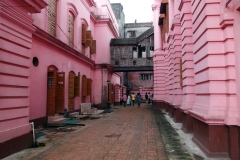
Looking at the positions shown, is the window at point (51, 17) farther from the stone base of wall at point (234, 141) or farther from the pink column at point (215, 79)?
the stone base of wall at point (234, 141)

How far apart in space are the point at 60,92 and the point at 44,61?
7.21 feet

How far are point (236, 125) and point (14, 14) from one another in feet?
20.1

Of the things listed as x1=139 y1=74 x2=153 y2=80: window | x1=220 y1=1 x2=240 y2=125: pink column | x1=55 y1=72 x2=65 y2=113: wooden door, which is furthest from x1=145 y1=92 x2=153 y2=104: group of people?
x1=220 y1=1 x2=240 y2=125: pink column

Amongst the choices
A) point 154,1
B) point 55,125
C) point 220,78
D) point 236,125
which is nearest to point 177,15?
point 220,78

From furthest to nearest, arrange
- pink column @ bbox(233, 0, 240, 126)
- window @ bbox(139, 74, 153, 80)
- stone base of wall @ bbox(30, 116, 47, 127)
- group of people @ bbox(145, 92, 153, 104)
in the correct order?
window @ bbox(139, 74, 153, 80), group of people @ bbox(145, 92, 153, 104), stone base of wall @ bbox(30, 116, 47, 127), pink column @ bbox(233, 0, 240, 126)

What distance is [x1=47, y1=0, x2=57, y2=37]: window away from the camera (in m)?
12.3

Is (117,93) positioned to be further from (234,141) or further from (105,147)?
(234,141)

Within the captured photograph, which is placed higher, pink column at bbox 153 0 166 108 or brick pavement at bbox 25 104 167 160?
pink column at bbox 153 0 166 108

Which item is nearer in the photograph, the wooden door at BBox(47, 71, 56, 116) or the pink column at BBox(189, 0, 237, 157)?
the pink column at BBox(189, 0, 237, 157)

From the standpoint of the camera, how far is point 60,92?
12.6 m

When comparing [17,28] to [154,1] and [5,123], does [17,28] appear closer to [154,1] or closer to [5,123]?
[5,123]

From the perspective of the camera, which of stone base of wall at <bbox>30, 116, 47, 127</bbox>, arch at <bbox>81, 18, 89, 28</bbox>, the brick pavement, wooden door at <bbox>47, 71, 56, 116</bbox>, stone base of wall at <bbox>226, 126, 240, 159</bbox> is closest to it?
stone base of wall at <bbox>226, 126, 240, 159</bbox>

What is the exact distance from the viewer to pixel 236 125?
472 centimetres

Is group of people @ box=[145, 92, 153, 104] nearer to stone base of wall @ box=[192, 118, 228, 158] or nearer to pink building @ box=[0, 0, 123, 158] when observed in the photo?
pink building @ box=[0, 0, 123, 158]
